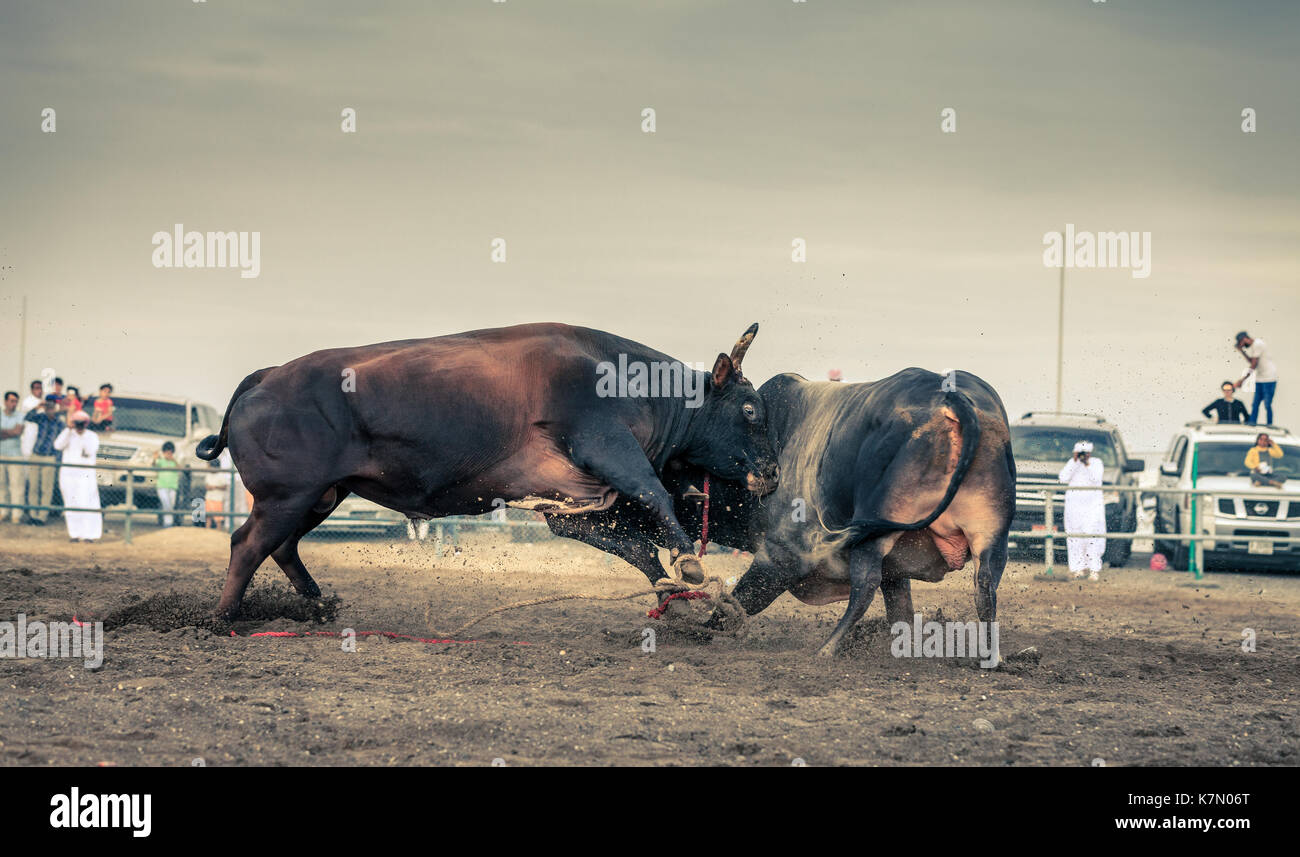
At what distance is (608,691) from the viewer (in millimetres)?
5973

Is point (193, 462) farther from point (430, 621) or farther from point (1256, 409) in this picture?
point (1256, 409)

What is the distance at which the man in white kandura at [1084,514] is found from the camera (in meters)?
13.7

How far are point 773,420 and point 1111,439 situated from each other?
9.96 meters

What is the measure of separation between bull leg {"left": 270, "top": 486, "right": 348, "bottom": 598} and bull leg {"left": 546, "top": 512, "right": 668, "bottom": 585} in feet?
4.24

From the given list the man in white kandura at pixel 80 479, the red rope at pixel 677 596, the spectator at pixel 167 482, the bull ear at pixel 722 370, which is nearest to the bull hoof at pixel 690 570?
the red rope at pixel 677 596

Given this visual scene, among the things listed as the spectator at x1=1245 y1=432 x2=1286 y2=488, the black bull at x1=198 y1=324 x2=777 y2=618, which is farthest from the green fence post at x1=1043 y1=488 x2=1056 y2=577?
the black bull at x1=198 y1=324 x2=777 y2=618

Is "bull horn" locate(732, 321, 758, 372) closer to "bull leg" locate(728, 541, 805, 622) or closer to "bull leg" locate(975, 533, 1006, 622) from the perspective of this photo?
"bull leg" locate(728, 541, 805, 622)

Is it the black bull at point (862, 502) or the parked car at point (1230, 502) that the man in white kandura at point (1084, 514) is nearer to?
the parked car at point (1230, 502)

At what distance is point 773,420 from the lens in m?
8.05

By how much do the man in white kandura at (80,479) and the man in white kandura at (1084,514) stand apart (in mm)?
10704

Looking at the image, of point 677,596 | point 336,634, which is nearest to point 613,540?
point 677,596
